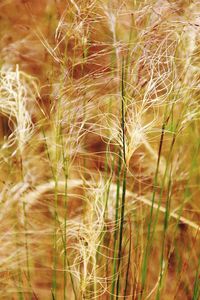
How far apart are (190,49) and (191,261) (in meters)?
0.34

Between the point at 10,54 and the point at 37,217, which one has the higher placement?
the point at 10,54

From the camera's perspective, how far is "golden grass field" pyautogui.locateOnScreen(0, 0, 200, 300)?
0.70 meters

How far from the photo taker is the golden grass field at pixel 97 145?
699 millimetres

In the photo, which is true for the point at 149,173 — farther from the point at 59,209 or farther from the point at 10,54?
the point at 10,54

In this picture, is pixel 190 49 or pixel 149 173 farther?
pixel 149 173

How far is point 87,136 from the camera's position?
2.92ft

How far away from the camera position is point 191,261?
2.88 ft

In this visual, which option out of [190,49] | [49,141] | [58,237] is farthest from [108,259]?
[190,49]

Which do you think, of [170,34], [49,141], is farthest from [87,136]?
[170,34]

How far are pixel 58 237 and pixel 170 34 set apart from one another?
32 centimetres

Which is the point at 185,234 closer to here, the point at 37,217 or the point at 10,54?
the point at 37,217

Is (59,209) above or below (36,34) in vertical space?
below

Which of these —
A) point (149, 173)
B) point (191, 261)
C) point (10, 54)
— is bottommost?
point (191, 261)

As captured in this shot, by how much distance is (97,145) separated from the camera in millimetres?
910
